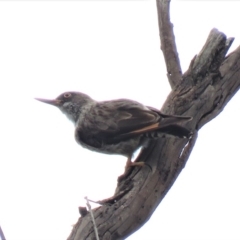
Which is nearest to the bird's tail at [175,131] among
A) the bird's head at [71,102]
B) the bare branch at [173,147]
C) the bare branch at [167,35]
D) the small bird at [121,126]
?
the small bird at [121,126]

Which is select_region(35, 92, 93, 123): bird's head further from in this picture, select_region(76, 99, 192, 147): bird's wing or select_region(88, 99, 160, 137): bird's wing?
select_region(88, 99, 160, 137): bird's wing

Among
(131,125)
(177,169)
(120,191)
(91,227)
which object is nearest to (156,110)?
(131,125)

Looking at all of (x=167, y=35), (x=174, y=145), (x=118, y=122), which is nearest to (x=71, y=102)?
(x=118, y=122)

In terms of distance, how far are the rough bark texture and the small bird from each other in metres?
0.18

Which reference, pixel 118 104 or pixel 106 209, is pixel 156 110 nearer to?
pixel 118 104

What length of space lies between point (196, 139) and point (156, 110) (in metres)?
0.55

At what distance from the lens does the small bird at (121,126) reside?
717cm

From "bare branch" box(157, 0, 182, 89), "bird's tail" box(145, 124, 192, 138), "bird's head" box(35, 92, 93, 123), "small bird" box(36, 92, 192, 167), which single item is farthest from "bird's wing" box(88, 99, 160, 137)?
"bare branch" box(157, 0, 182, 89)

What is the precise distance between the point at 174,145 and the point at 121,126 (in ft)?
2.45

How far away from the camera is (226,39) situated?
7.07 m

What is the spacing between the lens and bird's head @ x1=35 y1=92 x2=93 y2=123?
8648 millimetres

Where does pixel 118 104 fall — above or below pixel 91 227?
above

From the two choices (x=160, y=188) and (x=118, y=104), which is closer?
(x=160, y=188)

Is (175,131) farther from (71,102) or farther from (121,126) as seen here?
(71,102)
